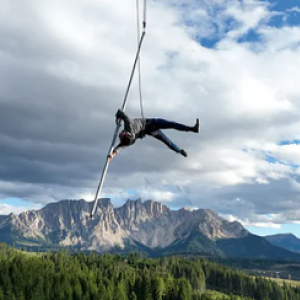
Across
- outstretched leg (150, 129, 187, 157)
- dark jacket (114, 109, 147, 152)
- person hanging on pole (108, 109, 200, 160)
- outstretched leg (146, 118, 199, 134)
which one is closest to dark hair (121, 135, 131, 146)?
person hanging on pole (108, 109, 200, 160)

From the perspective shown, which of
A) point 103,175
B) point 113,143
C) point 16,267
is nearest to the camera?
point 103,175

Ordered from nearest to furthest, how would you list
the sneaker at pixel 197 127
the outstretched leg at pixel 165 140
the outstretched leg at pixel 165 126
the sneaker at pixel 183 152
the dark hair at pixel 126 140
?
the dark hair at pixel 126 140
the outstretched leg at pixel 165 126
the sneaker at pixel 197 127
the outstretched leg at pixel 165 140
the sneaker at pixel 183 152

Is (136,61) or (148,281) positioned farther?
(148,281)

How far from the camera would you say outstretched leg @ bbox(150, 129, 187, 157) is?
2490 centimetres

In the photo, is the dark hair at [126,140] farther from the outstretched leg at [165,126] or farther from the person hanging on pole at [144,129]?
the outstretched leg at [165,126]

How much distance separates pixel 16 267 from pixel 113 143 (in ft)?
594

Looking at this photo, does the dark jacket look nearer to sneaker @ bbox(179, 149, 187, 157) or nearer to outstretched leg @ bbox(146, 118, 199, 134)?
outstretched leg @ bbox(146, 118, 199, 134)

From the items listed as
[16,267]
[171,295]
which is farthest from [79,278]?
[171,295]

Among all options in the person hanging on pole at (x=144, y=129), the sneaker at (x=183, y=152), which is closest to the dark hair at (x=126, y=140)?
the person hanging on pole at (x=144, y=129)

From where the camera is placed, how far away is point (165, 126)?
80.3 feet

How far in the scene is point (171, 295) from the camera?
19012cm

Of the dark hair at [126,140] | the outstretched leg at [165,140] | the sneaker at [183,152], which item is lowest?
the dark hair at [126,140]

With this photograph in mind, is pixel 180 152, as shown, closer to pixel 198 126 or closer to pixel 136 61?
pixel 198 126

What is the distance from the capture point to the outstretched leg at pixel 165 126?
79.2 feet
